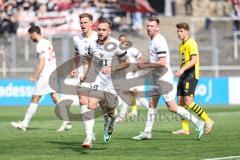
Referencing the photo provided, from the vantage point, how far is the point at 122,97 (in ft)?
74.8

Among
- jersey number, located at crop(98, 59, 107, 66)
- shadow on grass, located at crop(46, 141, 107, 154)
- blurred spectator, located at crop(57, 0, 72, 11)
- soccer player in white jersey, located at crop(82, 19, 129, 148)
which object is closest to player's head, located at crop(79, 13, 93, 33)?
soccer player in white jersey, located at crop(82, 19, 129, 148)

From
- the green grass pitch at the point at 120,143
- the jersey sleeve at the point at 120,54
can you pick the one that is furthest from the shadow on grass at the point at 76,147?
the jersey sleeve at the point at 120,54

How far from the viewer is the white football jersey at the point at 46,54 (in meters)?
18.5

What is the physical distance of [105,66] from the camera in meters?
13.6

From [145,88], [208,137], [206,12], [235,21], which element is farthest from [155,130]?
[206,12]

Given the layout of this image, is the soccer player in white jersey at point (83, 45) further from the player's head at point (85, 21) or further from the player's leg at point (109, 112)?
the player's leg at point (109, 112)

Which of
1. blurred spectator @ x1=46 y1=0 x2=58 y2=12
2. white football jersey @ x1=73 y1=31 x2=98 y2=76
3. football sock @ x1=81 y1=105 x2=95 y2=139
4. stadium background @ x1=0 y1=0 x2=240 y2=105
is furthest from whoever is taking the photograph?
blurred spectator @ x1=46 y1=0 x2=58 y2=12

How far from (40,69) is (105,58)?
5.02 metres

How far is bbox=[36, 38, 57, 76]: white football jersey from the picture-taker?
18.5 metres

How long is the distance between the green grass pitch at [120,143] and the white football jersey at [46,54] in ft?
4.77

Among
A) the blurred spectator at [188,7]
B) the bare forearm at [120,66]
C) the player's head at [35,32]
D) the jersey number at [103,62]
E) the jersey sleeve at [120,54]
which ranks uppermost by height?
the player's head at [35,32]

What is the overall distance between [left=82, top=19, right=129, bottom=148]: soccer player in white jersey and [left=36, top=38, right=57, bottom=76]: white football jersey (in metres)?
4.46

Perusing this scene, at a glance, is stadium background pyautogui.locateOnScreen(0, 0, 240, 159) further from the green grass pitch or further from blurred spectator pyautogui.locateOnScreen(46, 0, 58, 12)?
the green grass pitch

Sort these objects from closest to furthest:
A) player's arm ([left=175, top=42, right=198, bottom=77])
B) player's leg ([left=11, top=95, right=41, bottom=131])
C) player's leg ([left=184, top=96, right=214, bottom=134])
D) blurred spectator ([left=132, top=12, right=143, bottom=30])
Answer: player's arm ([left=175, top=42, right=198, bottom=77]) < player's leg ([left=184, top=96, right=214, bottom=134]) < player's leg ([left=11, top=95, right=41, bottom=131]) < blurred spectator ([left=132, top=12, right=143, bottom=30])
